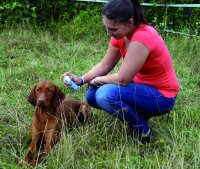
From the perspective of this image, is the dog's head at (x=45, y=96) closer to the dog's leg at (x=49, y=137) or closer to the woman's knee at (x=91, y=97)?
the dog's leg at (x=49, y=137)

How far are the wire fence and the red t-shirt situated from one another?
4114 mm

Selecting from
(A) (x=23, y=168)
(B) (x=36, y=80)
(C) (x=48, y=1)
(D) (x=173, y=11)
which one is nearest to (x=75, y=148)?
(A) (x=23, y=168)

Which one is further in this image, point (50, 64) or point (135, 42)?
point (50, 64)

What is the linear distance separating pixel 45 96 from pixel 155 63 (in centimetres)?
105

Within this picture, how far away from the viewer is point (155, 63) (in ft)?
12.5

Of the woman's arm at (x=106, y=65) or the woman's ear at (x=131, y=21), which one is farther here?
the woman's arm at (x=106, y=65)

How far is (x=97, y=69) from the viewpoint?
13.9 feet

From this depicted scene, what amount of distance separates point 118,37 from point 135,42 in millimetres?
162

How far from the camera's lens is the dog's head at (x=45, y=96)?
3.91m

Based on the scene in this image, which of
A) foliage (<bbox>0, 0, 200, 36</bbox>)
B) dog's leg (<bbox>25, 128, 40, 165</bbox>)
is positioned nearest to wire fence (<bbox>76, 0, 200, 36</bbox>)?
foliage (<bbox>0, 0, 200, 36</bbox>)

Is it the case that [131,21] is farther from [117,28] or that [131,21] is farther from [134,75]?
[134,75]

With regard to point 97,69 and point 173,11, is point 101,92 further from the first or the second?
point 173,11

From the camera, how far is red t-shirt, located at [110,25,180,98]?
143 inches

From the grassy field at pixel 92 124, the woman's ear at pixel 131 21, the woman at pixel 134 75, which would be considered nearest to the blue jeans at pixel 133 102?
the woman at pixel 134 75
